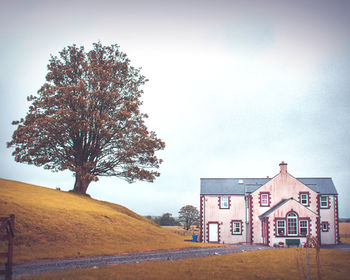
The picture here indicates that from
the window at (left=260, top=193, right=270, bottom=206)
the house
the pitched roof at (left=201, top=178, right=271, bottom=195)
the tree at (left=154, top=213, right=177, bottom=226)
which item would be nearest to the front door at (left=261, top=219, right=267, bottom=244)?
the house

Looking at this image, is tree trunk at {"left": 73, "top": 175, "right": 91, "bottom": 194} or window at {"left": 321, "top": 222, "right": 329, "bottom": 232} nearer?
tree trunk at {"left": 73, "top": 175, "right": 91, "bottom": 194}

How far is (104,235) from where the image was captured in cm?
3338

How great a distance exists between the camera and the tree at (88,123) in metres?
47.4

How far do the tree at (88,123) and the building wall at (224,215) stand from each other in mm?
10201

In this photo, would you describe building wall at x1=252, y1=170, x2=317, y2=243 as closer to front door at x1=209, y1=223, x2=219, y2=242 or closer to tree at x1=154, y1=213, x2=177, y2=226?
front door at x1=209, y1=223, x2=219, y2=242

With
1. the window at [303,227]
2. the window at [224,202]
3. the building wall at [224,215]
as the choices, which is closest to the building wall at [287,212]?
the window at [303,227]

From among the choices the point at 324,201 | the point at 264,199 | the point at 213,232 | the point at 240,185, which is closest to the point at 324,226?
the point at 324,201

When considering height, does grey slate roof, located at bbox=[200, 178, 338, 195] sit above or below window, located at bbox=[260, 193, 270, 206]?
above

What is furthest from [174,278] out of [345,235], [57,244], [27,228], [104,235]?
[345,235]

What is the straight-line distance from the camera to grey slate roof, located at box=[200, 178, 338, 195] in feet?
178

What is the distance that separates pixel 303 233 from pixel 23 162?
41195 millimetres

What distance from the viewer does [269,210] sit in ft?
163

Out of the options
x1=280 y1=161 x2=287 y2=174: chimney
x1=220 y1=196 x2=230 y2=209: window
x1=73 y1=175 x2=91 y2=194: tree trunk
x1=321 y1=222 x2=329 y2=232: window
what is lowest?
x1=321 y1=222 x2=329 y2=232: window

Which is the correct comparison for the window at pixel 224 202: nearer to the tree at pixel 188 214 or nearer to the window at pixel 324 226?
the window at pixel 324 226
